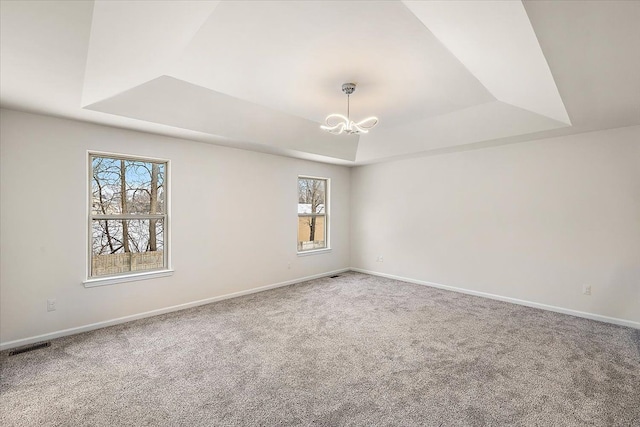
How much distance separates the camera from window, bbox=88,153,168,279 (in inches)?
140

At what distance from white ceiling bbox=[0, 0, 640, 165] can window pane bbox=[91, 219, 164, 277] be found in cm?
123

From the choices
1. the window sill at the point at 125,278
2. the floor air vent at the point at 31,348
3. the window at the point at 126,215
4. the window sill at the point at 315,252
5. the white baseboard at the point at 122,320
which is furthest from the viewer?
the window sill at the point at 315,252

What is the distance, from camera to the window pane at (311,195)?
5863 mm

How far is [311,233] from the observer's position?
603cm

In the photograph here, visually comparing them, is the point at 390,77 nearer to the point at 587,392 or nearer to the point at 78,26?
the point at 78,26

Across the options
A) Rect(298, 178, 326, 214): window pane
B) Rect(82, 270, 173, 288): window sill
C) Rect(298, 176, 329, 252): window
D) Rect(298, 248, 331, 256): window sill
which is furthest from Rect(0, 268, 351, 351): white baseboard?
Rect(298, 178, 326, 214): window pane

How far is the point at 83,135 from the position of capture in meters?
3.34

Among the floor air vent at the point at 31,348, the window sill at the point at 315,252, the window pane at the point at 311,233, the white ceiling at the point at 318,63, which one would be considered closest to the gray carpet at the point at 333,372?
the floor air vent at the point at 31,348

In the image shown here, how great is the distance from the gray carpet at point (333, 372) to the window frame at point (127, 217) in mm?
Answer: 563

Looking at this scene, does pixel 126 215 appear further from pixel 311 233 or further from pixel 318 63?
pixel 311 233

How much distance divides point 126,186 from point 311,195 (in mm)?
3228

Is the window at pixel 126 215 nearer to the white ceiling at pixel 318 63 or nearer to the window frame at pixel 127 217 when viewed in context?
the window frame at pixel 127 217

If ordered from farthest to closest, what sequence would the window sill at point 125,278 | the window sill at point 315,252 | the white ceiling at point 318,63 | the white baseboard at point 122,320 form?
1. the window sill at point 315,252
2. the window sill at point 125,278
3. the white baseboard at point 122,320
4. the white ceiling at point 318,63

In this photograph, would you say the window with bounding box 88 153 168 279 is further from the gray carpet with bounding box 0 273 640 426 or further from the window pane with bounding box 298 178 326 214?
the window pane with bounding box 298 178 326 214
